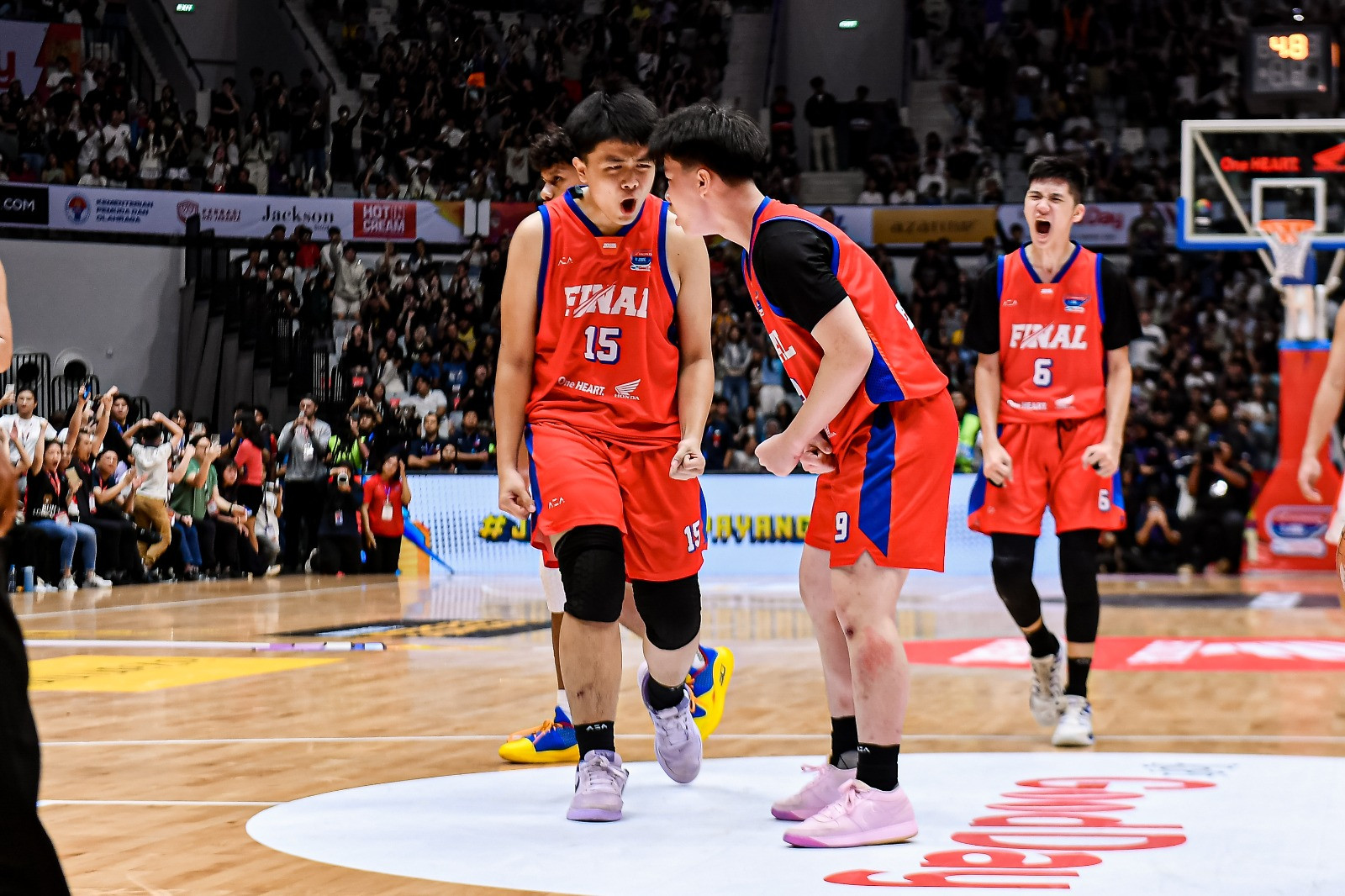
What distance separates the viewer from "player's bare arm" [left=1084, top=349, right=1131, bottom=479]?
6.18 metres

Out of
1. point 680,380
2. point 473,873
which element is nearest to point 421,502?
point 680,380

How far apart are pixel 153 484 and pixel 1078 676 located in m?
12.3

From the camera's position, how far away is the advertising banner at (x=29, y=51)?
81.9 feet

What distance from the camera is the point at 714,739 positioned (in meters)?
6.06

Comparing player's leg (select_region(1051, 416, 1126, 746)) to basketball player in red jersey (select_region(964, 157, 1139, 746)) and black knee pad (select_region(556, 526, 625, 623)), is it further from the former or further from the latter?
black knee pad (select_region(556, 526, 625, 623))

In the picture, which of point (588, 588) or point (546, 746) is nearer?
point (588, 588)

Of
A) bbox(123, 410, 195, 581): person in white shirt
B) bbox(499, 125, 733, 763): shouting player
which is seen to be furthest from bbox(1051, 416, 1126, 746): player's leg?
bbox(123, 410, 195, 581): person in white shirt

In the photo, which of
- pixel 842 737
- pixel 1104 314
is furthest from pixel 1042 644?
pixel 842 737

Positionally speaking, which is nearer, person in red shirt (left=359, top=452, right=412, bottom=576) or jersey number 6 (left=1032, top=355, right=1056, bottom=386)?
jersey number 6 (left=1032, top=355, right=1056, bottom=386)

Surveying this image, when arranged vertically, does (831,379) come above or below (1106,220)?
below

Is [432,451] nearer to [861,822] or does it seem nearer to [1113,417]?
[1113,417]

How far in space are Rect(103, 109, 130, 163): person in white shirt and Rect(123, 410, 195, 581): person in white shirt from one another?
810cm

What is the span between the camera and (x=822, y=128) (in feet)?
87.8

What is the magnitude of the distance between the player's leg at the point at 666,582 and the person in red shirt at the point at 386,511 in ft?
42.4
